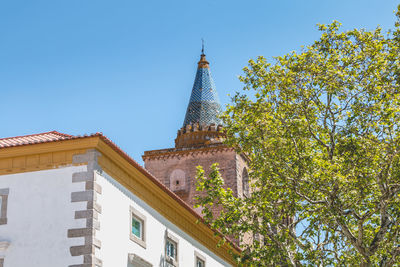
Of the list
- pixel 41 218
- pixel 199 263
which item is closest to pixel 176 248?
pixel 199 263

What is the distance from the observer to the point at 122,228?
63.4ft

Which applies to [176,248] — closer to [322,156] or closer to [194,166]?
[322,156]

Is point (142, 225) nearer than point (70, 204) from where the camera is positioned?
No

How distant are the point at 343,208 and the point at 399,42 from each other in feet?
18.8

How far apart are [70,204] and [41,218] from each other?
2.82ft

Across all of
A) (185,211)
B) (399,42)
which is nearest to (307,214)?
(185,211)

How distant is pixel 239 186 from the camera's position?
46688 millimetres

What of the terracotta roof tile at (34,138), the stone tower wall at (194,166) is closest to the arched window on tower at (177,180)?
the stone tower wall at (194,166)

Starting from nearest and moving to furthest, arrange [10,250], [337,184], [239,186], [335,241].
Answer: [10,250], [337,184], [335,241], [239,186]

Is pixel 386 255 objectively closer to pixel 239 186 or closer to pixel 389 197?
pixel 389 197

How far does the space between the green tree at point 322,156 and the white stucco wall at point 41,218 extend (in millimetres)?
6432

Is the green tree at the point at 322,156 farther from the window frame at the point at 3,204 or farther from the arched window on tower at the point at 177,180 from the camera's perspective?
the arched window on tower at the point at 177,180

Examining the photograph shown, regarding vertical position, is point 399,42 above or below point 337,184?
above

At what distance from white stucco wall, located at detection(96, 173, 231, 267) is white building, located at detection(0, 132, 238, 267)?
28 mm
